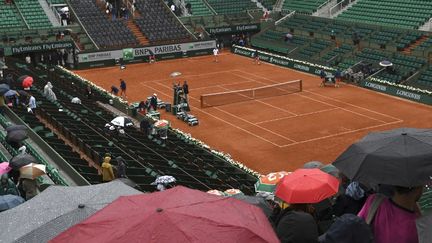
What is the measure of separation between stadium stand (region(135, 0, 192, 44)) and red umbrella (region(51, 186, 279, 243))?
1976 inches

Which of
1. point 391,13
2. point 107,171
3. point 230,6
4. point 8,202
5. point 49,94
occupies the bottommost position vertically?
point 49,94

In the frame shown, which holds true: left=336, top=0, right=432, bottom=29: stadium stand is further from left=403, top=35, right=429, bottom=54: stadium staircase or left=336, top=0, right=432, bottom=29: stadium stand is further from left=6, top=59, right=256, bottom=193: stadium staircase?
left=6, top=59, right=256, bottom=193: stadium staircase

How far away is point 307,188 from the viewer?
1010 centimetres

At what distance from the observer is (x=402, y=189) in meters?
7.14

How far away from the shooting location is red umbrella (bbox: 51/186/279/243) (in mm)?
6695

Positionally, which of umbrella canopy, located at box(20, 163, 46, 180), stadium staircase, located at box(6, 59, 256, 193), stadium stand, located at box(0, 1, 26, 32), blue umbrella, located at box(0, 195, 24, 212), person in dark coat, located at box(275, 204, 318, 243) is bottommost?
stadium staircase, located at box(6, 59, 256, 193)

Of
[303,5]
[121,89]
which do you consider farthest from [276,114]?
[303,5]

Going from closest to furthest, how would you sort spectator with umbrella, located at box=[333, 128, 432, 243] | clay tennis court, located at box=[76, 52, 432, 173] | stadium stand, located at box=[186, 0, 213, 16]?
spectator with umbrella, located at box=[333, 128, 432, 243], clay tennis court, located at box=[76, 52, 432, 173], stadium stand, located at box=[186, 0, 213, 16]

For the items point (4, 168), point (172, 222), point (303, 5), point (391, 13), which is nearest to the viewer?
point (172, 222)

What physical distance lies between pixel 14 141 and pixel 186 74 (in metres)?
30.2

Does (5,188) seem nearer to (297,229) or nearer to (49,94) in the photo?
(297,229)

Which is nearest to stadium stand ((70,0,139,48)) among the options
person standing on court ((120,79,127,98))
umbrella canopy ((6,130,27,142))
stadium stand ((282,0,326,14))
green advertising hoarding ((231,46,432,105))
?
green advertising hoarding ((231,46,432,105))

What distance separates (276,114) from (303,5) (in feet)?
101

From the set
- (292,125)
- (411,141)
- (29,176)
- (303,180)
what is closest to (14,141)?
(29,176)
